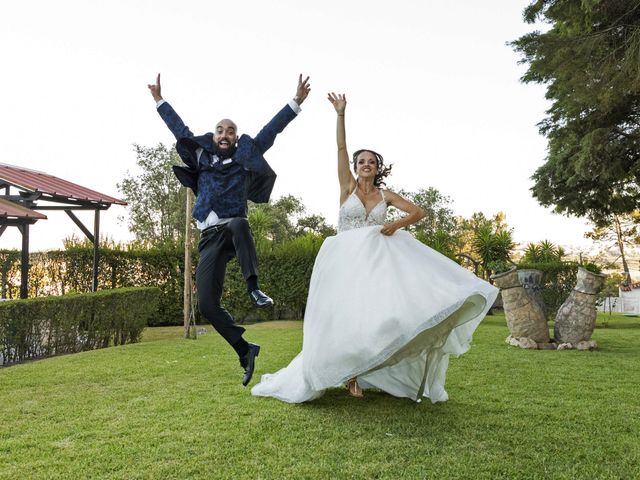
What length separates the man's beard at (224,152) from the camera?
3936mm

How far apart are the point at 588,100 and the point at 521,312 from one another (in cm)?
470

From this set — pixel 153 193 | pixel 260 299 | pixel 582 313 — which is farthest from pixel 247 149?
pixel 153 193

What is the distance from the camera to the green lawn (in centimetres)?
308

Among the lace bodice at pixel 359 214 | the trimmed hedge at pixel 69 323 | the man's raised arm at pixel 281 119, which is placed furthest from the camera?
the trimmed hedge at pixel 69 323

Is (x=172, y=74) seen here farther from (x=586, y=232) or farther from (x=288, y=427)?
(x=586, y=232)

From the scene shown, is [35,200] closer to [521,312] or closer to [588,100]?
[521,312]

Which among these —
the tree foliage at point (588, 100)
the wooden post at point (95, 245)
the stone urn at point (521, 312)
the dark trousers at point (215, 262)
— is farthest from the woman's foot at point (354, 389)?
the wooden post at point (95, 245)

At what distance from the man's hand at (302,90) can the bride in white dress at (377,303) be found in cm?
52

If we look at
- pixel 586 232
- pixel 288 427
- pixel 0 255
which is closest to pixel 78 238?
pixel 0 255

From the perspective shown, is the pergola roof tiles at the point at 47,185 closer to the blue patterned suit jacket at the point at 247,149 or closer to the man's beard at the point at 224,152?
the blue patterned suit jacket at the point at 247,149

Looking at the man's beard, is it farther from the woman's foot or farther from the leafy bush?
the leafy bush

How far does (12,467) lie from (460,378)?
4.45 meters

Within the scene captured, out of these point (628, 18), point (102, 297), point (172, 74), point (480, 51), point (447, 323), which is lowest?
point (447, 323)

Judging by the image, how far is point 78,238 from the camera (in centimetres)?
1490
